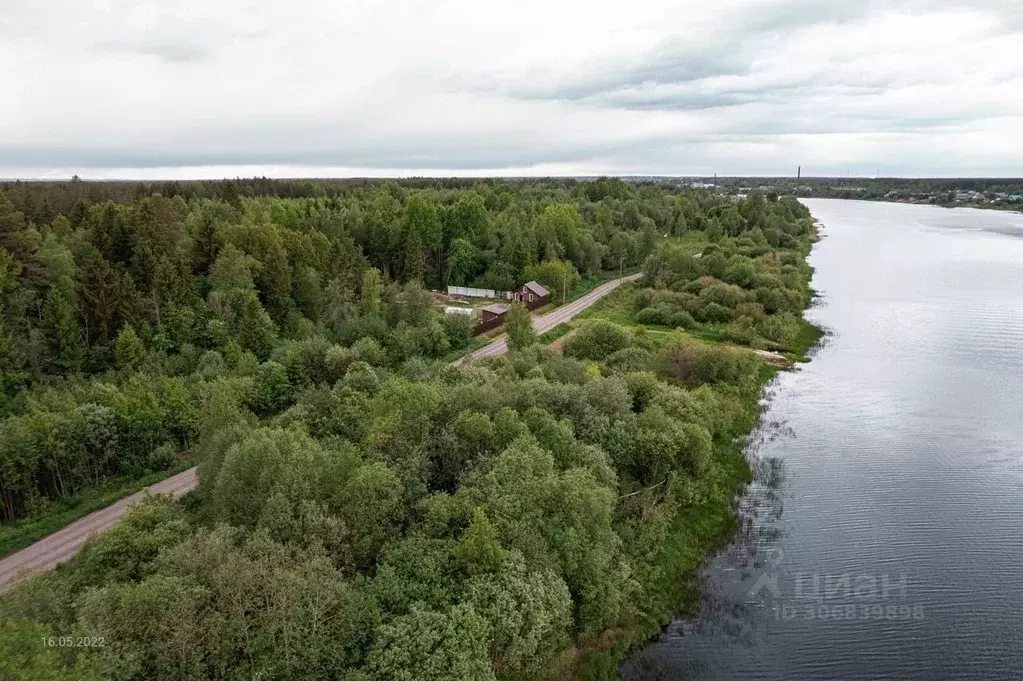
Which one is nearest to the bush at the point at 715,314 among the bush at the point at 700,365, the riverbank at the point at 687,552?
the riverbank at the point at 687,552

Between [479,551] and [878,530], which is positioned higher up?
[479,551]

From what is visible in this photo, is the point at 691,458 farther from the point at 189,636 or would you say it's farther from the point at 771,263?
the point at 771,263

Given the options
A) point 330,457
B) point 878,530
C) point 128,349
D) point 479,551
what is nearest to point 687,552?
point 878,530

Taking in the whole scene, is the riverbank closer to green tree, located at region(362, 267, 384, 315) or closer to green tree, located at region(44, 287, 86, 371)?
green tree, located at region(362, 267, 384, 315)

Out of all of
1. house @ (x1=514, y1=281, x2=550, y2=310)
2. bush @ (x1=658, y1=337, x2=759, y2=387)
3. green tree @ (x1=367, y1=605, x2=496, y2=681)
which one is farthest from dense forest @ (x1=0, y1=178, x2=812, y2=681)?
house @ (x1=514, y1=281, x2=550, y2=310)

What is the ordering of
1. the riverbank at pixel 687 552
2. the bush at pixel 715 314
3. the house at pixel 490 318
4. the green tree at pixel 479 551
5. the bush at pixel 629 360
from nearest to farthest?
the green tree at pixel 479 551 < the riverbank at pixel 687 552 < the bush at pixel 629 360 < the house at pixel 490 318 < the bush at pixel 715 314

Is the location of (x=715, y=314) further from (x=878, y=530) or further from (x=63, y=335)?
(x=63, y=335)

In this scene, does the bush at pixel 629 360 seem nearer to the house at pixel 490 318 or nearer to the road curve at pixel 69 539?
the house at pixel 490 318
